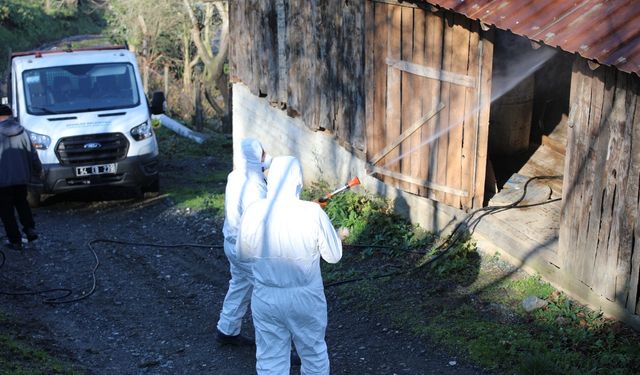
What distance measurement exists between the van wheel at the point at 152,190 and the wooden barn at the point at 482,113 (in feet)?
6.74

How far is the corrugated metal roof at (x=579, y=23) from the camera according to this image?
19.2 feet

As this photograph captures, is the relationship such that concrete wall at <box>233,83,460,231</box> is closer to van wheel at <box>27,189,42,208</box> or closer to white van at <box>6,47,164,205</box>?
white van at <box>6,47,164,205</box>

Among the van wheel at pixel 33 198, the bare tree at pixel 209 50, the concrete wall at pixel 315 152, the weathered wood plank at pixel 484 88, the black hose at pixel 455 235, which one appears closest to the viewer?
the weathered wood plank at pixel 484 88

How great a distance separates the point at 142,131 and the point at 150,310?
496cm

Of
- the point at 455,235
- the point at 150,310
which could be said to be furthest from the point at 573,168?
the point at 150,310

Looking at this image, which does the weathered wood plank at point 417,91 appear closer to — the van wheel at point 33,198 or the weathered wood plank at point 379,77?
the weathered wood plank at point 379,77

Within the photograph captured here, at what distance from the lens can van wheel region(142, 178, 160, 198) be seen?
13758 millimetres

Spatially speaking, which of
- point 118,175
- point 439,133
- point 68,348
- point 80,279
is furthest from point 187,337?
point 118,175

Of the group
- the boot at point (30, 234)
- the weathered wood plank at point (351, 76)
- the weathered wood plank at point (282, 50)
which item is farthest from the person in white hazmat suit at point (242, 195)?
the weathered wood plank at point (282, 50)

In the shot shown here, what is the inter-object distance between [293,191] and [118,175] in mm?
7813

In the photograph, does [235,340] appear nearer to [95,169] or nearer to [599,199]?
[599,199]

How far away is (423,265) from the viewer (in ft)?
28.0

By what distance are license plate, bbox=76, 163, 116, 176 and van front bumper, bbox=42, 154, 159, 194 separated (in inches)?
1.8

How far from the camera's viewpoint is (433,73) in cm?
839
